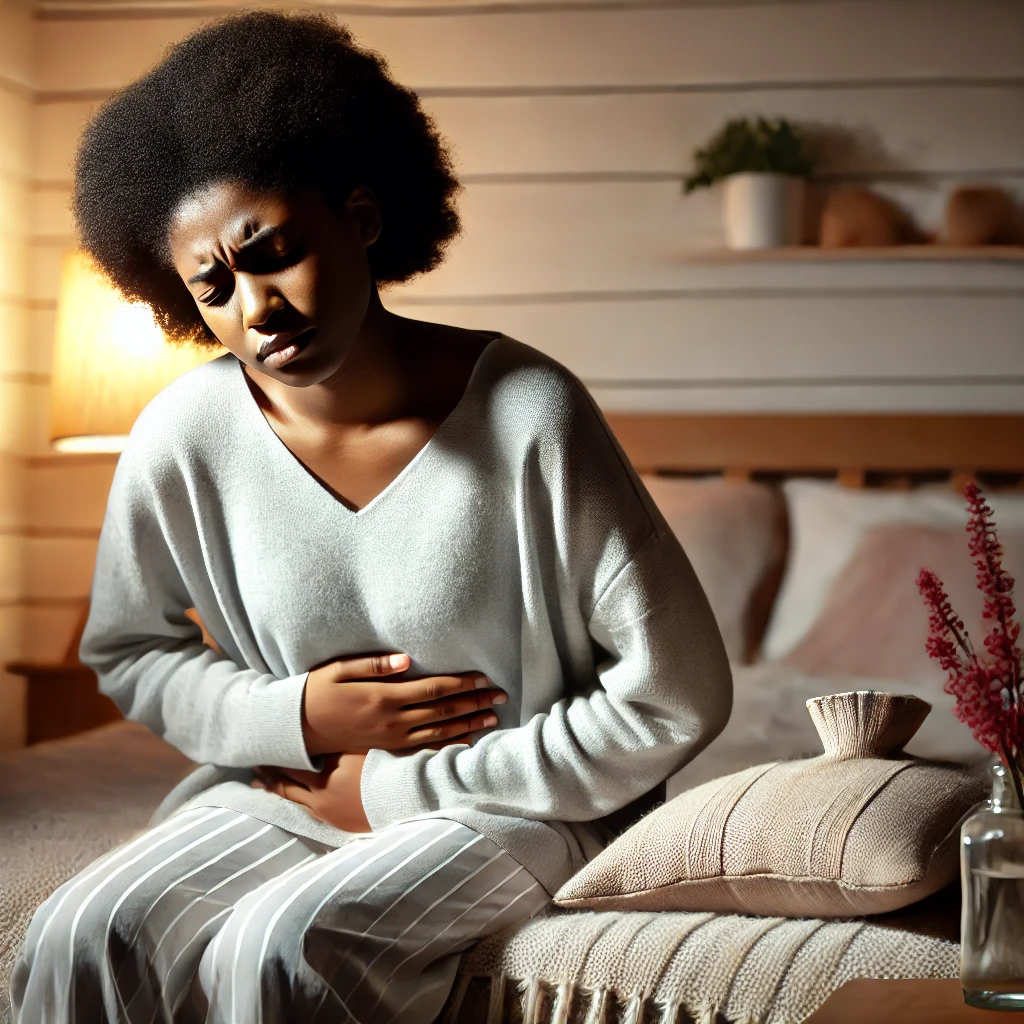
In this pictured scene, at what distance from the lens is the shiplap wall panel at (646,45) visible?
2209mm

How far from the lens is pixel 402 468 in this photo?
114 cm

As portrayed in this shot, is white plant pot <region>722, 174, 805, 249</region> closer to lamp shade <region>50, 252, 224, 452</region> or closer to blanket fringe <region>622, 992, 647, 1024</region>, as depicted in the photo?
lamp shade <region>50, 252, 224, 452</region>

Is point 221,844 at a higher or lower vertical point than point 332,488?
lower

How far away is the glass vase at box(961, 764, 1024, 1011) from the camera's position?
0.73m

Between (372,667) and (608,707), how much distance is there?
22 centimetres

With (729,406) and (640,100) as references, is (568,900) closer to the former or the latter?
(729,406)

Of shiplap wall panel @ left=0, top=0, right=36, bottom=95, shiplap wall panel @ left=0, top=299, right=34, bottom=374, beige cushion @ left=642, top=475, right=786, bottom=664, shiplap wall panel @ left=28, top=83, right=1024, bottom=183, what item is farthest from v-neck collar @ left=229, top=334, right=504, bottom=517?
shiplap wall panel @ left=0, top=0, right=36, bottom=95

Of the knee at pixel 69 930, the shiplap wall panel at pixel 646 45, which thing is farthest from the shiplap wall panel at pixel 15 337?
the knee at pixel 69 930

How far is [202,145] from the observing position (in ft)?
3.41

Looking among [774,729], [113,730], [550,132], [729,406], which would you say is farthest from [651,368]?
[113,730]

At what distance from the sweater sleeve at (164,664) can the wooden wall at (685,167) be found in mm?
1181

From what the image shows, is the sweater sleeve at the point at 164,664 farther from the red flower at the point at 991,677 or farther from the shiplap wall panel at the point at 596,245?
the shiplap wall panel at the point at 596,245

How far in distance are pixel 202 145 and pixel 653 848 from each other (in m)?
0.70

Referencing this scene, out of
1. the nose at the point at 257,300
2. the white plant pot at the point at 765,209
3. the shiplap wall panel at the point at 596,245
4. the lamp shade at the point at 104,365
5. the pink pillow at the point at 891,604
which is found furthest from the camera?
the shiplap wall panel at the point at 596,245
